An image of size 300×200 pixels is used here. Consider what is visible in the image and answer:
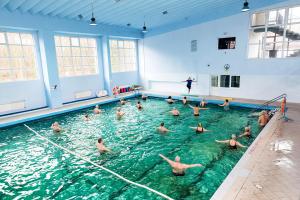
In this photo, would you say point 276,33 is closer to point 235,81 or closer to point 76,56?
point 235,81

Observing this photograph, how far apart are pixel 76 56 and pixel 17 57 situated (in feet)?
11.8

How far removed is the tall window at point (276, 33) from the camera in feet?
36.9

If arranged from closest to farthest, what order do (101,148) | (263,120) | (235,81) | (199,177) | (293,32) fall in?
(199,177) < (101,148) < (263,120) < (293,32) < (235,81)

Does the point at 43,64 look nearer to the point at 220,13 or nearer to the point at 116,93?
the point at 116,93

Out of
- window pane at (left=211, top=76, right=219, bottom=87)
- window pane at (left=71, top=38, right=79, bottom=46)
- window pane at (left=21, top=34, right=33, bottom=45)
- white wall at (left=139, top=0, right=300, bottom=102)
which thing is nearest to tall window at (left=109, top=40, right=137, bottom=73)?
white wall at (left=139, top=0, right=300, bottom=102)

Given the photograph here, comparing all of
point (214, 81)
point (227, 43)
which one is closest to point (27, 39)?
point (214, 81)

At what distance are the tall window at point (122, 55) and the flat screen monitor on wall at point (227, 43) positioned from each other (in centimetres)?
770

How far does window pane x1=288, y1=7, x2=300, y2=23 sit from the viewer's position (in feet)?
36.4

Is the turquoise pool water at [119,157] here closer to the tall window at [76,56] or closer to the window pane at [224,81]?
the window pane at [224,81]

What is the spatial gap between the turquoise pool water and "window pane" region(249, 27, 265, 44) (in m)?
4.91

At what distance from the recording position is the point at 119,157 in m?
6.64

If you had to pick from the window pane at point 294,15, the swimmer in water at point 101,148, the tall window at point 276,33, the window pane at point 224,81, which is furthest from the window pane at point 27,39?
the window pane at point 294,15

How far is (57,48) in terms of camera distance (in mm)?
13125

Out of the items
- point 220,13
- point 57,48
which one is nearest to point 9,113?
point 57,48
